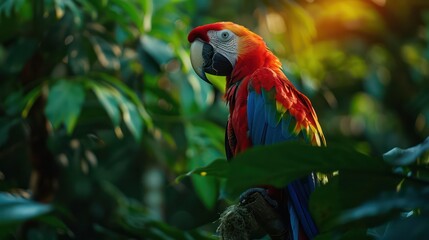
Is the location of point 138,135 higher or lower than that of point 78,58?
lower

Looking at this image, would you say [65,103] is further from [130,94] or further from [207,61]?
[207,61]

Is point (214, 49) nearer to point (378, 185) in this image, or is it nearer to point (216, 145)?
point (216, 145)

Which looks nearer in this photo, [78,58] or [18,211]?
[18,211]

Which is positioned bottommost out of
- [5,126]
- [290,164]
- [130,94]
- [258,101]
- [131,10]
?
[5,126]

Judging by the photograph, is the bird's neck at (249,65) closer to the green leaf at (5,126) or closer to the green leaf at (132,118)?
the green leaf at (132,118)

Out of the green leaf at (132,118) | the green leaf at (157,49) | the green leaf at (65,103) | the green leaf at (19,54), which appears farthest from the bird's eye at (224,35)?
the green leaf at (19,54)

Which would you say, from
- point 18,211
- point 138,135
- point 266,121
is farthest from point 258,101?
point 18,211

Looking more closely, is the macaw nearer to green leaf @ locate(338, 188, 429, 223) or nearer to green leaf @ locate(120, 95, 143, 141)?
green leaf @ locate(120, 95, 143, 141)

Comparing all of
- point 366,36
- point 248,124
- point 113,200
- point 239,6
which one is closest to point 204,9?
point 239,6

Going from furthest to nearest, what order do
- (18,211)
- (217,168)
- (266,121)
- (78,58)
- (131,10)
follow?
(78,58)
(131,10)
(266,121)
(217,168)
(18,211)

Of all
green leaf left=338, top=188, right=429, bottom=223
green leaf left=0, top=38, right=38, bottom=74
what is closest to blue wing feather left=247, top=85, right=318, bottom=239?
green leaf left=0, top=38, right=38, bottom=74

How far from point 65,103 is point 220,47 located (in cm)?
51

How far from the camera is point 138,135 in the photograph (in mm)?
2416

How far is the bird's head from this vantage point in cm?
243
